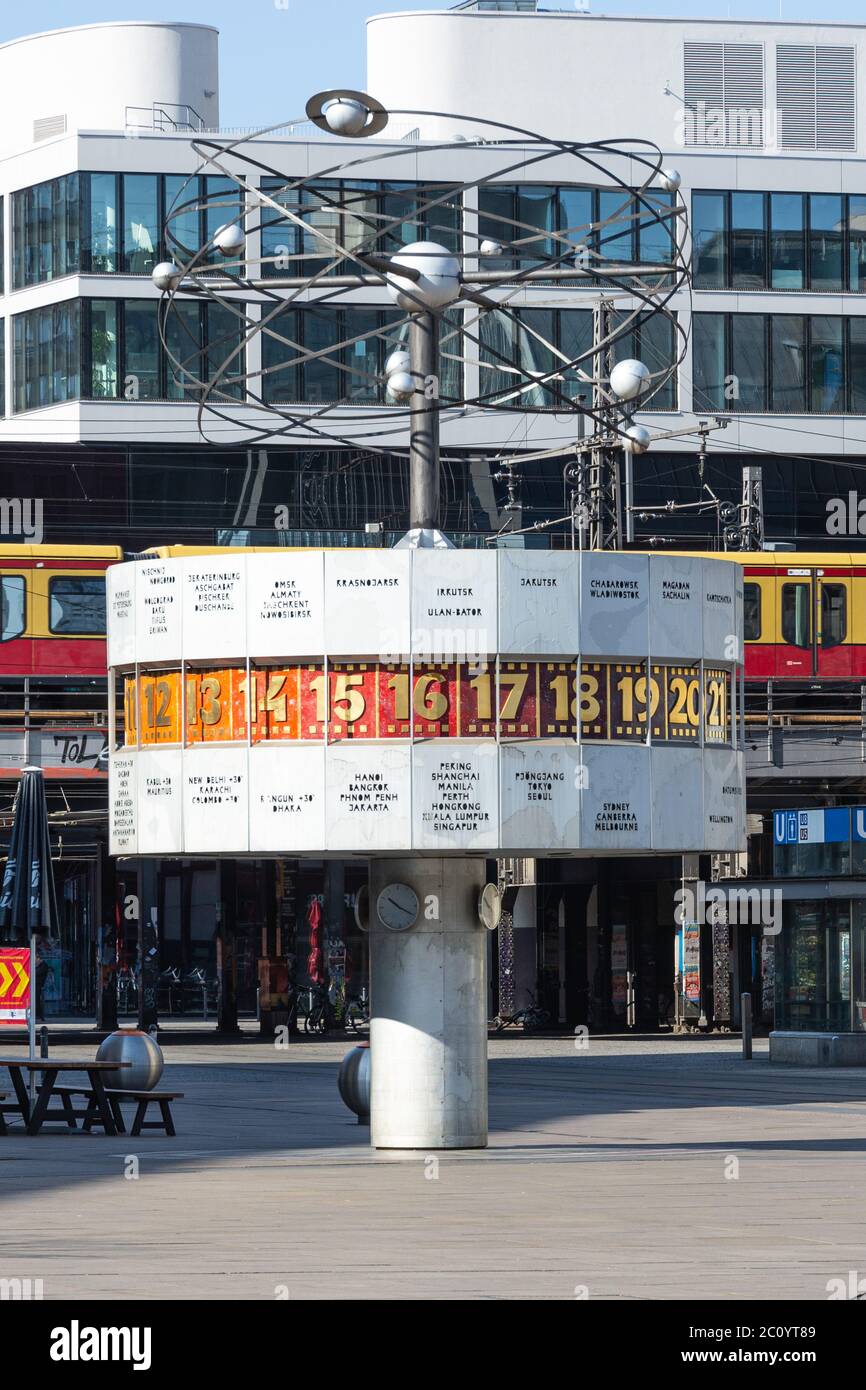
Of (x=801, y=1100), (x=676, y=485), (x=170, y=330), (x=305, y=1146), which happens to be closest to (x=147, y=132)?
(x=170, y=330)

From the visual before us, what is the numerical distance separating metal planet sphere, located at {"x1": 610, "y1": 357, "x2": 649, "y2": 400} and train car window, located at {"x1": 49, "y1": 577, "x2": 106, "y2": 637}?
895 inches

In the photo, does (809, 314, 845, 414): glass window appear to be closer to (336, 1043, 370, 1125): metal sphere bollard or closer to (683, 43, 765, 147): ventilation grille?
(683, 43, 765, 147): ventilation grille

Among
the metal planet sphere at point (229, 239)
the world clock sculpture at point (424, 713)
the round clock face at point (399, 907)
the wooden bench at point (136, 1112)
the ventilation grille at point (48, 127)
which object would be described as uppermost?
the ventilation grille at point (48, 127)

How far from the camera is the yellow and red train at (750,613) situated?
4766cm

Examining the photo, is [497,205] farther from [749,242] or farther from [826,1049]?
[826,1049]

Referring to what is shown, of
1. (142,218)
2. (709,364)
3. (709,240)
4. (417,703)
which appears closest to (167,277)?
(417,703)

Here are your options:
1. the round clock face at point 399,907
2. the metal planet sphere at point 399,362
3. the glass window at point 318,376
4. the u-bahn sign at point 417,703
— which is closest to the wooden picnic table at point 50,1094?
the u-bahn sign at point 417,703

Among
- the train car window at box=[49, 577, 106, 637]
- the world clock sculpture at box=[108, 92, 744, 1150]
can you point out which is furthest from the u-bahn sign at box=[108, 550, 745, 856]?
the train car window at box=[49, 577, 106, 637]

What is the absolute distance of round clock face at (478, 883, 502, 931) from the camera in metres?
22.0

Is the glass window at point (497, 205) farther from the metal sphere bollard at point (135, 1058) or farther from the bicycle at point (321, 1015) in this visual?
the metal sphere bollard at point (135, 1058)

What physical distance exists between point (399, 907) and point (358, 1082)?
4.76 meters

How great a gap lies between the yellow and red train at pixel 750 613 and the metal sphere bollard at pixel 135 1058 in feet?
64.6

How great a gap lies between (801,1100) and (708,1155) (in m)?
8.83
